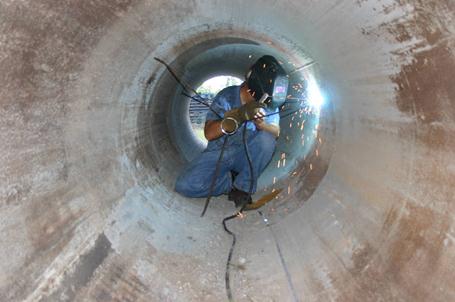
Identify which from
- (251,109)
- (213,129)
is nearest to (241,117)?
(251,109)

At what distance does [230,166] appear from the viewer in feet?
10.6

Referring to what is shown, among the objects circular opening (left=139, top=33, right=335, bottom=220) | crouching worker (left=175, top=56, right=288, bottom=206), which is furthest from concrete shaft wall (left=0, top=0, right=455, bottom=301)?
crouching worker (left=175, top=56, right=288, bottom=206)

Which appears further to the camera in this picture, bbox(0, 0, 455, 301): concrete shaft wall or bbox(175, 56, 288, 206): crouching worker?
bbox(175, 56, 288, 206): crouching worker


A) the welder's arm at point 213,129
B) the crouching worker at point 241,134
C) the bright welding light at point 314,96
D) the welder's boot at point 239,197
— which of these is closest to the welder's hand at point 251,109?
the crouching worker at point 241,134

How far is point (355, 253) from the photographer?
2076 millimetres

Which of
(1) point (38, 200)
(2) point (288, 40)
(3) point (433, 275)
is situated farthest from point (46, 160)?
(3) point (433, 275)

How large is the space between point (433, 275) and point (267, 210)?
4.15 ft

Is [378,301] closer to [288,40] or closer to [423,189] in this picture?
[423,189]

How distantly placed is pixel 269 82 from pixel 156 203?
1.02m

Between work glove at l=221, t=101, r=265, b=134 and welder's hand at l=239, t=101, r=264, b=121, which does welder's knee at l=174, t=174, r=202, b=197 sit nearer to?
work glove at l=221, t=101, r=265, b=134

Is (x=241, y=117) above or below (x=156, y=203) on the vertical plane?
above

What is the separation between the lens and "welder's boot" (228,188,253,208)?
3.08 meters

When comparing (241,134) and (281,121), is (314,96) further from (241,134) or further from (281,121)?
(281,121)

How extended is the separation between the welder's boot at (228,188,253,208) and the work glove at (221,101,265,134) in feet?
1.61
